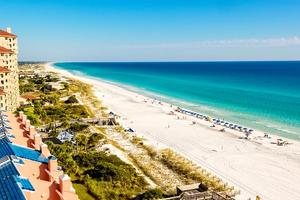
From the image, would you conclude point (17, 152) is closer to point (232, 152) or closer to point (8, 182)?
point (8, 182)

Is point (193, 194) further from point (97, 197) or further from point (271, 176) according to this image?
point (271, 176)

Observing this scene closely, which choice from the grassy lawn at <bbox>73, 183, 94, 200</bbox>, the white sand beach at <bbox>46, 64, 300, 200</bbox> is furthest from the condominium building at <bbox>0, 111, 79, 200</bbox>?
the white sand beach at <bbox>46, 64, 300, 200</bbox>

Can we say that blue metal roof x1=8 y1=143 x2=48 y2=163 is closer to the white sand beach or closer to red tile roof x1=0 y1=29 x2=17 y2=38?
the white sand beach

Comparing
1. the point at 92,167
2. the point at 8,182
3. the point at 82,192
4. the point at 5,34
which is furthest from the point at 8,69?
the point at 8,182

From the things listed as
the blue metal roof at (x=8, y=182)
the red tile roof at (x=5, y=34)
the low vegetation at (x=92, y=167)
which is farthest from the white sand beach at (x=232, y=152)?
the red tile roof at (x=5, y=34)

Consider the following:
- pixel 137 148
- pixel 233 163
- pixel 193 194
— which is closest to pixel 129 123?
pixel 137 148

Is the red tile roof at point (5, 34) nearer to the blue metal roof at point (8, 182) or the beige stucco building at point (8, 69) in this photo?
the beige stucco building at point (8, 69)
